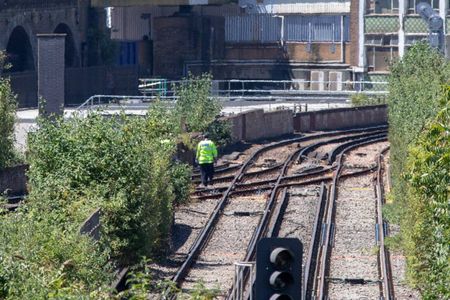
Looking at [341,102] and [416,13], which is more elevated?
[416,13]

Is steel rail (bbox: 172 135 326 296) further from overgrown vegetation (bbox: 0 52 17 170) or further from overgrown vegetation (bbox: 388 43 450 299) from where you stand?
overgrown vegetation (bbox: 0 52 17 170)

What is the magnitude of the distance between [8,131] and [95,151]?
9172 millimetres

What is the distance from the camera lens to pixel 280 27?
68125mm

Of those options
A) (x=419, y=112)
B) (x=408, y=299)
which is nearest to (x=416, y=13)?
(x=419, y=112)

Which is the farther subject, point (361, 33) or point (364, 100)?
point (361, 33)

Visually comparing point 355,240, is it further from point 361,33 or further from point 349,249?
point 361,33

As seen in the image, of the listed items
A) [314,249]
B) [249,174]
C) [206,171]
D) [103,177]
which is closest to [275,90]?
[249,174]

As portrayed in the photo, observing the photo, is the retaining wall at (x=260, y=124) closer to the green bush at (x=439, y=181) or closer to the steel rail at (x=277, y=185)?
the steel rail at (x=277, y=185)

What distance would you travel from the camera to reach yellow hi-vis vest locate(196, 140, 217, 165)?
31.7m

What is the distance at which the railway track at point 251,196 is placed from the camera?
23.1 metres

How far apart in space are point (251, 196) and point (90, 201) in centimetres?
1226

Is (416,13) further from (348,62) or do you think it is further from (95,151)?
(95,151)

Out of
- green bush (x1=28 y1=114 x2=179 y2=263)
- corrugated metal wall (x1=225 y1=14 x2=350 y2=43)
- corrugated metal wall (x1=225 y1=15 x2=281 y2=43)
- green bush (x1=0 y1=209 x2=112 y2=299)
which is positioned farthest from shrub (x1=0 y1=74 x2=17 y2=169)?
corrugated metal wall (x1=225 y1=15 x2=281 y2=43)

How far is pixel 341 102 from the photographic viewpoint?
57969 mm
